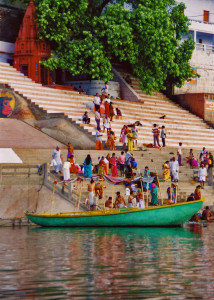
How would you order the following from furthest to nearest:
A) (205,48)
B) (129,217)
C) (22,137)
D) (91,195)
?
(205,48) < (22,137) < (91,195) < (129,217)

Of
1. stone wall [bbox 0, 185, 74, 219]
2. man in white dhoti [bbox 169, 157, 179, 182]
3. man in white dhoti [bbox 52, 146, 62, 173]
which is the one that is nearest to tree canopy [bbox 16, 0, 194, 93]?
man in white dhoti [bbox 169, 157, 179, 182]

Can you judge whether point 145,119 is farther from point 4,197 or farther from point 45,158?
point 4,197

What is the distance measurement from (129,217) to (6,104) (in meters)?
15.5

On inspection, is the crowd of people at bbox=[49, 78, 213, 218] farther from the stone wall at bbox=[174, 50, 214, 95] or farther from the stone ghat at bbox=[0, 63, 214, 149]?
the stone wall at bbox=[174, 50, 214, 95]

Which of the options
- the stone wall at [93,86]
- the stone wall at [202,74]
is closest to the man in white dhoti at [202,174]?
the stone wall at [93,86]

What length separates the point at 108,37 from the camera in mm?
44969

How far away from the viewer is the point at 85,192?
98.0 feet

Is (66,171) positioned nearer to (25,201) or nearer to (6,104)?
(25,201)

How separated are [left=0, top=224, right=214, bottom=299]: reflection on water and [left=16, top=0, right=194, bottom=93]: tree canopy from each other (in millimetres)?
21352

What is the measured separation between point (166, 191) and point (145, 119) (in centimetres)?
1375

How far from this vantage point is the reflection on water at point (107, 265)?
13117 mm

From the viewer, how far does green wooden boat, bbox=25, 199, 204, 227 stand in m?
26.5

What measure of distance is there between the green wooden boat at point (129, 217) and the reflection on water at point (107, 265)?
1.34m


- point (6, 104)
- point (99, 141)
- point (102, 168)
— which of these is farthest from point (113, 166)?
point (6, 104)
